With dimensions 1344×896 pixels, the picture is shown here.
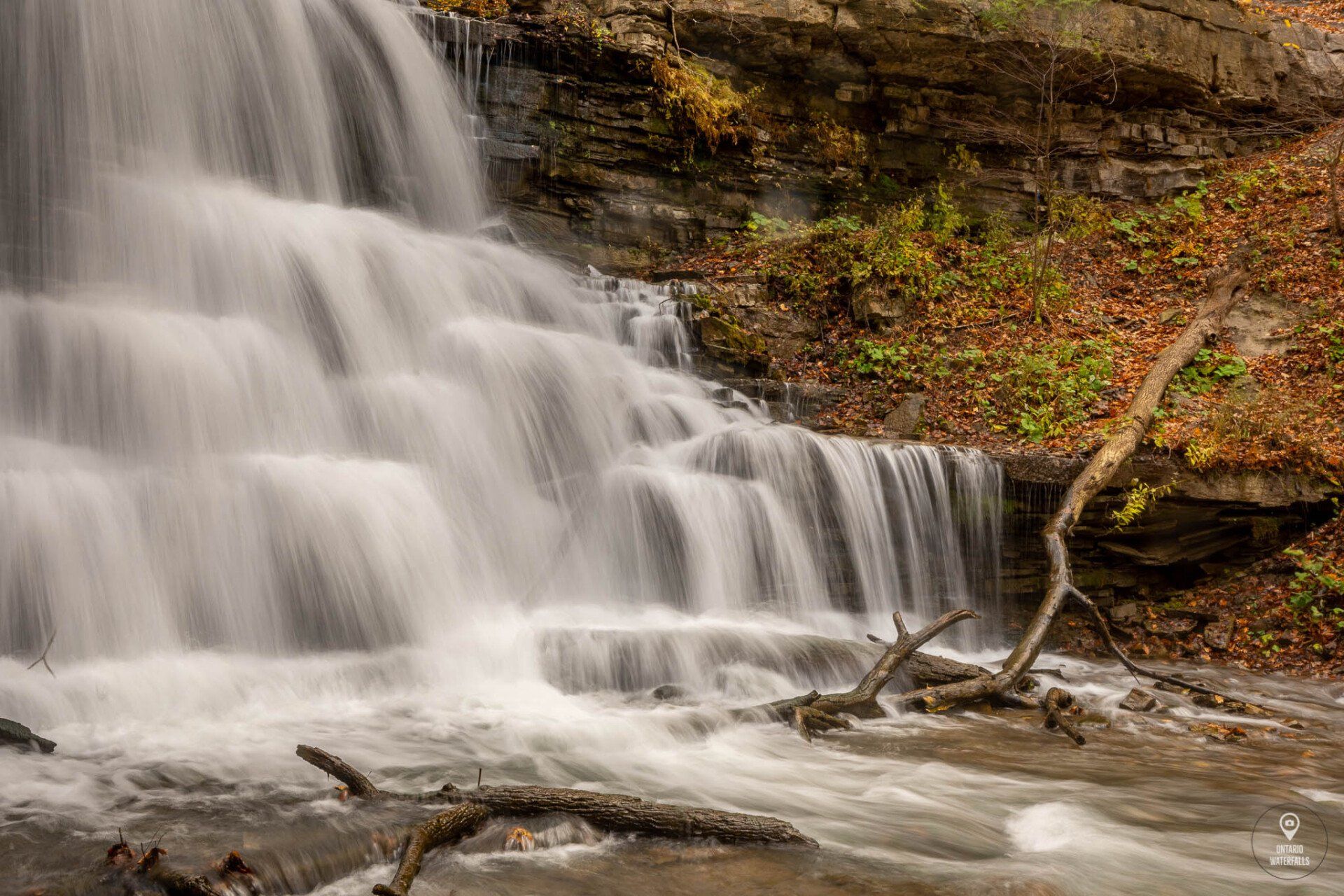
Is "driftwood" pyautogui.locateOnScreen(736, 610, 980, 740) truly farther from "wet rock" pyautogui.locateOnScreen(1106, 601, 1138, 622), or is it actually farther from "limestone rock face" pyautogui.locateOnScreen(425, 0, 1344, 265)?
"limestone rock face" pyautogui.locateOnScreen(425, 0, 1344, 265)

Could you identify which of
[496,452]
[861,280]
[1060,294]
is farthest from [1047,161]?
[496,452]

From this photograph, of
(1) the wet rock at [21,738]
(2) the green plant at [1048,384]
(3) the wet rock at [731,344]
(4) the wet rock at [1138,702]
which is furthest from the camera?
(3) the wet rock at [731,344]

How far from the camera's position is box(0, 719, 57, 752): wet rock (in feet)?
13.8

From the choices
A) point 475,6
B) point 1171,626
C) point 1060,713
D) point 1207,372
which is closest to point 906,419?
point 1171,626

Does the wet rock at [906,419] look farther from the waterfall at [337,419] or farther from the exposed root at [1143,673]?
the exposed root at [1143,673]

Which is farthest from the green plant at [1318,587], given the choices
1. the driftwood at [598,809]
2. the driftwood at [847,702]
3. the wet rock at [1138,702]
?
the driftwood at [598,809]

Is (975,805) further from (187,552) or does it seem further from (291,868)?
(187,552)

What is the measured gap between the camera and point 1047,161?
14461mm

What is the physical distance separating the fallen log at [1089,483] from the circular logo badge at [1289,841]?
6.73 ft

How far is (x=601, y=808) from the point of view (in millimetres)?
3842

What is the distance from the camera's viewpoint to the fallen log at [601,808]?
3.81 meters

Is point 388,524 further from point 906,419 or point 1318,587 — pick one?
point 1318,587

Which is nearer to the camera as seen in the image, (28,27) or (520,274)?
(28,27)

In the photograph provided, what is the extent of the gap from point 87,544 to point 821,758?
4.61 meters
